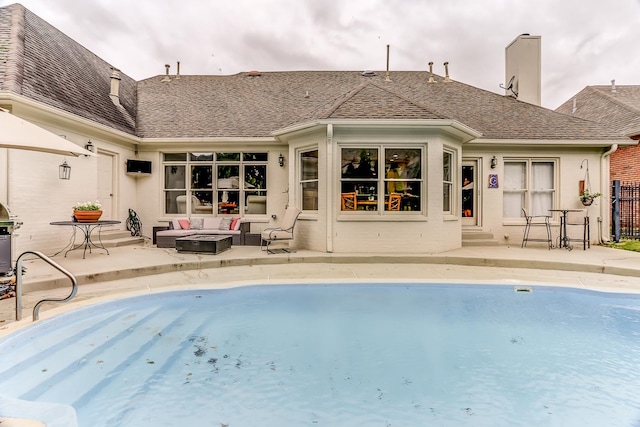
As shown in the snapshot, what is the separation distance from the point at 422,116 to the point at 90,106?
8201mm

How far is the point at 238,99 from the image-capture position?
11.2 m

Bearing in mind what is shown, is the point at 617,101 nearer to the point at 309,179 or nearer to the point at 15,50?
the point at 309,179

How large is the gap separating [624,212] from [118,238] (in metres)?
16.2

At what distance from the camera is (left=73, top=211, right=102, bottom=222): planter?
6.86 metres

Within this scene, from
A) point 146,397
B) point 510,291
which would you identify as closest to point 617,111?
point 510,291

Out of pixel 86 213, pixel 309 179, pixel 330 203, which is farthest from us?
pixel 309 179

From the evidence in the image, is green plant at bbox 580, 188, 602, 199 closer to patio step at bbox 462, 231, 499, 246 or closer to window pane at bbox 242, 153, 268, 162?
patio step at bbox 462, 231, 499, 246

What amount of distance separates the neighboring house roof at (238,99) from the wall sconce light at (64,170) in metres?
1.21

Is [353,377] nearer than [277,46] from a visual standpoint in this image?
Yes

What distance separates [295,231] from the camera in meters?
8.73

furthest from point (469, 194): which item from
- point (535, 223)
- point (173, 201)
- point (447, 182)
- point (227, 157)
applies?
point (173, 201)

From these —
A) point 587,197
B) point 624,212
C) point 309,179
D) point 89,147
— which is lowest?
point 624,212

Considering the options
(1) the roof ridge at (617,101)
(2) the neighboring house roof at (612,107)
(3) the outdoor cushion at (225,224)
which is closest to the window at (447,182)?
(3) the outdoor cushion at (225,224)

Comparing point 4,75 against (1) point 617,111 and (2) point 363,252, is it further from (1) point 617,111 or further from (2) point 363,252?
(1) point 617,111
